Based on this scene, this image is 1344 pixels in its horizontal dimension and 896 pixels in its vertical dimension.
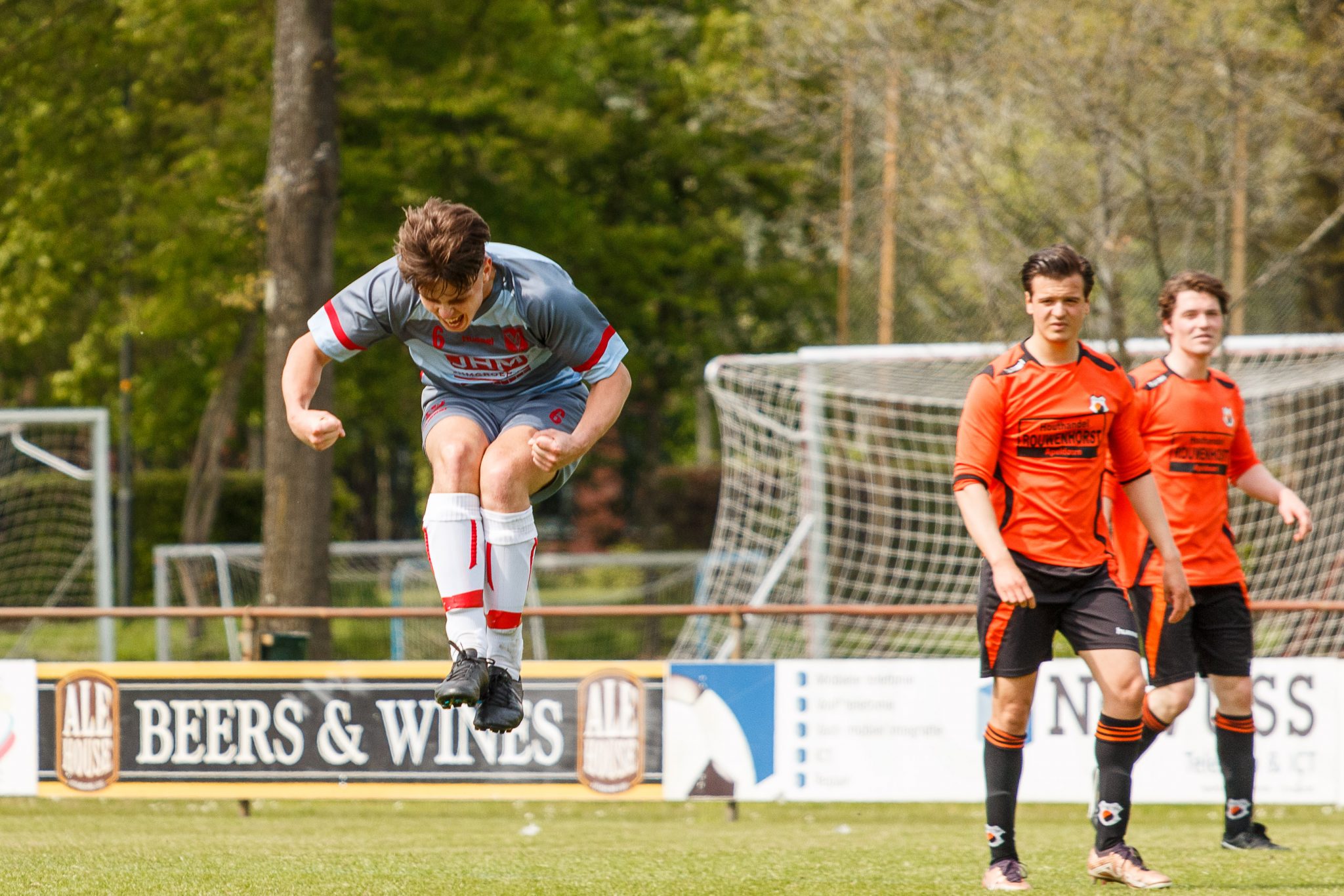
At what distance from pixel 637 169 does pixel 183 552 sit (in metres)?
8.69

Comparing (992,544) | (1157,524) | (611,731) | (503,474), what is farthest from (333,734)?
(1157,524)

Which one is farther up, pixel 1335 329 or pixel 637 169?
pixel 637 169

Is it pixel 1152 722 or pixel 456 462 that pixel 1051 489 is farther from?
pixel 456 462

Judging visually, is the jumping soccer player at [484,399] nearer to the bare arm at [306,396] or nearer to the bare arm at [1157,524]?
the bare arm at [306,396]

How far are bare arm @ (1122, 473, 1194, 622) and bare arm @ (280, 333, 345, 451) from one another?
2.74 metres

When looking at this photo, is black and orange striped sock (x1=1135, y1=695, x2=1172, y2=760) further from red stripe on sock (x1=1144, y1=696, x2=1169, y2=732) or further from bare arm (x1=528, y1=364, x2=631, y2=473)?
bare arm (x1=528, y1=364, x2=631, y2=473)

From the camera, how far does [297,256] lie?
36.7ft

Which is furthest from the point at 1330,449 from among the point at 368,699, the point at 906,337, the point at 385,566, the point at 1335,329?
the point at 385,566

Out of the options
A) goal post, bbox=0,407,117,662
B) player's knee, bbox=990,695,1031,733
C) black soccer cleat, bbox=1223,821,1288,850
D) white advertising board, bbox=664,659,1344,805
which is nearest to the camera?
player's knee, bbox=990,695,1031,733

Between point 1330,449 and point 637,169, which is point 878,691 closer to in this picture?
point 1330,449

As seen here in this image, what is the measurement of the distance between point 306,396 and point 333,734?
4401 millimetres

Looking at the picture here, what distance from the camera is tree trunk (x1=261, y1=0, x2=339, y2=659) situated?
439 inches

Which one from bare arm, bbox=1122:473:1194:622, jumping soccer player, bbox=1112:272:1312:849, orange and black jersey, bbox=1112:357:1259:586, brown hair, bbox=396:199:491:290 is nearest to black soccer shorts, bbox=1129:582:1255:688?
jumping soccer player, bbox=1112:272:1312:849

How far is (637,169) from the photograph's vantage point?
21.4 meters
